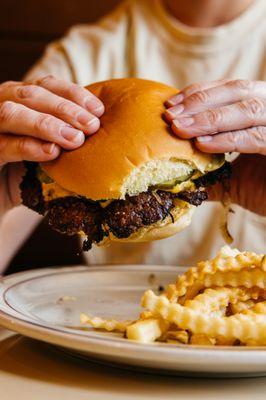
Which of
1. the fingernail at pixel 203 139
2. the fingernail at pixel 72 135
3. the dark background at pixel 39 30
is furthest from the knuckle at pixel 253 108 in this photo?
the dark background at pixel 39 30

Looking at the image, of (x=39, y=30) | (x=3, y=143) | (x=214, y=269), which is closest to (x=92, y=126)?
(x=3, y=143)

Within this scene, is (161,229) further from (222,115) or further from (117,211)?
(222,115)

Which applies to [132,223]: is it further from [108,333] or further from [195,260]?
[195,260]

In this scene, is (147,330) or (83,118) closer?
(147,330)

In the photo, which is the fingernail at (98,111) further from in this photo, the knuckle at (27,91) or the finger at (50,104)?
the knuckle at (27,91)

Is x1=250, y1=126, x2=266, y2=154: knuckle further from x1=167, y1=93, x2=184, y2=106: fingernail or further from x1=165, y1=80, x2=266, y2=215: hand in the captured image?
x1=167, y1=93, x2=184, y2=106: fingernail

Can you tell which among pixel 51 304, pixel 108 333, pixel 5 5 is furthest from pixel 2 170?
pixel 5 5

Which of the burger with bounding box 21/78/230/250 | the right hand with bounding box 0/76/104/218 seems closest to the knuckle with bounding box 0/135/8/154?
the right hand with bounding box 0/76/104/218
